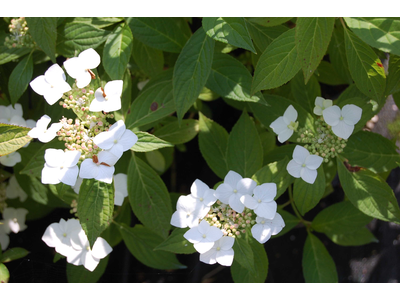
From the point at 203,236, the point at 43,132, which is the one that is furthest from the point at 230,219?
the point at 43,132

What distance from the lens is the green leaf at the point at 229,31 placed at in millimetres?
860

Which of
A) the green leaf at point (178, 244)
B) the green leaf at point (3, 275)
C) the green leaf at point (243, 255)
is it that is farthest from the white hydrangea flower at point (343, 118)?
the green leaf at point (3, 275)

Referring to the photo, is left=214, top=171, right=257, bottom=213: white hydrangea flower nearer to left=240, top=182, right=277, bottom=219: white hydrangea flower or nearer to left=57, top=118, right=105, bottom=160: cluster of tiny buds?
left=240, top=182, right=277, bottom=219: white hydrangea flower

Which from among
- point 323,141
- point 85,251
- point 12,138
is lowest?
point 85,251

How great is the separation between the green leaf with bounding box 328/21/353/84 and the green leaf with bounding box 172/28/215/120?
0.51 meters

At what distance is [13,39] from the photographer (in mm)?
1161

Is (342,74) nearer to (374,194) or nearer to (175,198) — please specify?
(374,194)

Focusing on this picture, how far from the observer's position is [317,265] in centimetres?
133

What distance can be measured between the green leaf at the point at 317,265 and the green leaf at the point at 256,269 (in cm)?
27

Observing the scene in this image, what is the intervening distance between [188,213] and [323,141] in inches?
19.1

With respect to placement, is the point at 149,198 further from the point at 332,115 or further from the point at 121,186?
the point at 332,115

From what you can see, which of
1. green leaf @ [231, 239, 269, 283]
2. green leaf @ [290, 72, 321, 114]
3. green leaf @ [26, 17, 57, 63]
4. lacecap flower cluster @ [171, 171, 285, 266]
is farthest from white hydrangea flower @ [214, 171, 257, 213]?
green leaf @ [26, 17, 57, 63]

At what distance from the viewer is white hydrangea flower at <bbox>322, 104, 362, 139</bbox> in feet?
3.21

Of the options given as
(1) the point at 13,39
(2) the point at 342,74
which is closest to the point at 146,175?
(1) the point at 13,39
